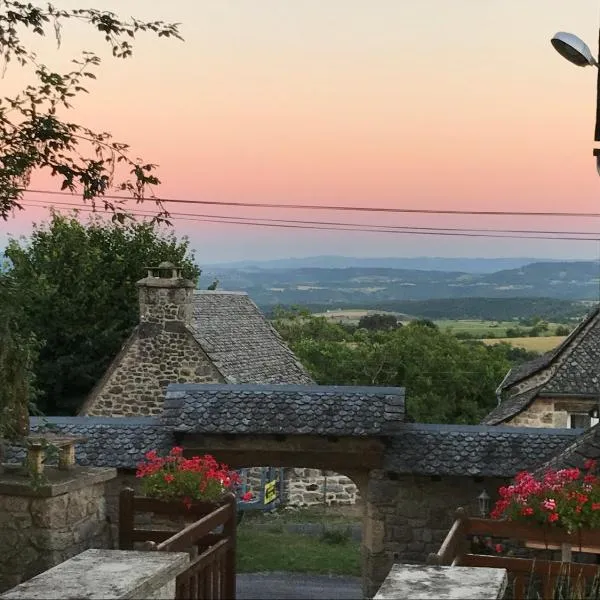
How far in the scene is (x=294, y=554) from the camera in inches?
734

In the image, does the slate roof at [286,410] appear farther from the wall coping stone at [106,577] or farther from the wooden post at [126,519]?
the wall coping stone at [106,577]

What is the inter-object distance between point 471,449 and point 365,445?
1.29 meters

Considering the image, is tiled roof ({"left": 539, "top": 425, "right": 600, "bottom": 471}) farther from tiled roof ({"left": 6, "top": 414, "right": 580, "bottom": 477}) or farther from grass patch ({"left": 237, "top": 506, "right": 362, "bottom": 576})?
grass patch ({"left": 237, "top": 506, "right": 362, "bottom": 576})

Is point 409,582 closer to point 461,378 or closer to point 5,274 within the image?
point 5,274

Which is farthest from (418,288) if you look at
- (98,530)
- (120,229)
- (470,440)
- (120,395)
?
(98,530)

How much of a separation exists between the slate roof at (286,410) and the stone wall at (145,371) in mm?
9161

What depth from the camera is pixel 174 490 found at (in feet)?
28.4

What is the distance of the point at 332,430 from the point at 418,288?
80.6 m

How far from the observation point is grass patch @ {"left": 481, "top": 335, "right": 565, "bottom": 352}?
57.4 meters

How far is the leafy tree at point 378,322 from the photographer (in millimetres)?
61781

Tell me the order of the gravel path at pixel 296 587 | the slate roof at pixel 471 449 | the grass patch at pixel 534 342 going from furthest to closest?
the grass patch at pixel 534 342 < the gravel path at pixel 296 587 < the slate roof at pixel 471 449

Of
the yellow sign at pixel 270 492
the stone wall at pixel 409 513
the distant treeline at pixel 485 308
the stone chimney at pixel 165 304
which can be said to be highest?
the distant treeline at pixel 485 308

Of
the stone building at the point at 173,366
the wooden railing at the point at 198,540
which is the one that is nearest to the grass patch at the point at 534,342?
the stone building at the point at 173,366

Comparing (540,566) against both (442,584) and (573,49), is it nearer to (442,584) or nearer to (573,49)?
(442,584)
